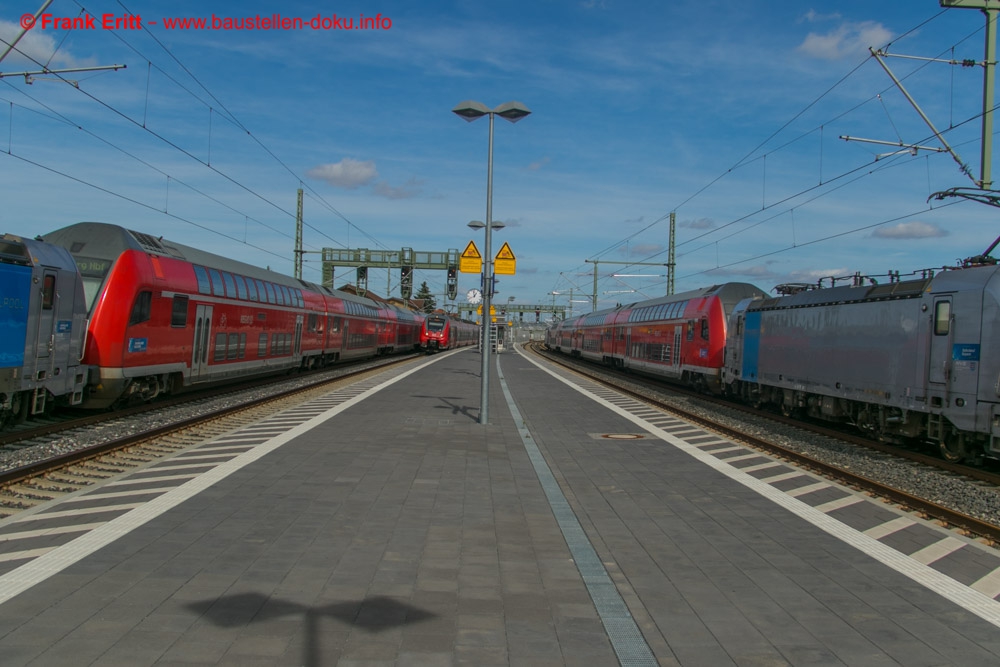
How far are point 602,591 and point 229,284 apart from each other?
56.3 ft

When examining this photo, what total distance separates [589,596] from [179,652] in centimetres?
257

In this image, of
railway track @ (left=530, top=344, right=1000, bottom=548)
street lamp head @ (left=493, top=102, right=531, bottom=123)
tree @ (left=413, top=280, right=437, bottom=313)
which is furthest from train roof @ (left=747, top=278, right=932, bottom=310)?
tree @ (left=413, top=280, right=437, bottom=313)

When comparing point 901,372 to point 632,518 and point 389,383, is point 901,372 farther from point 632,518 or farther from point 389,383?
point 389,383

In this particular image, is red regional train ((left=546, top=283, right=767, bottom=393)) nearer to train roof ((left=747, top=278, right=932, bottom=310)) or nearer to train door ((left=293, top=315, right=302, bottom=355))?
train roof ((left=747, top=278, right=932, bottom=310))

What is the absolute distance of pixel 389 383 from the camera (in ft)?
79.3

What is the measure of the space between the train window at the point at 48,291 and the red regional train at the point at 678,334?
1864 centimetres

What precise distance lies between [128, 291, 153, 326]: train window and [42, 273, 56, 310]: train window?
221cm

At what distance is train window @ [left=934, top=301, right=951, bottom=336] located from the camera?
38.5ft

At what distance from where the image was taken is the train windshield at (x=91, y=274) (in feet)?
44.8

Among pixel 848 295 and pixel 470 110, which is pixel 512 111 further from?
pixel 848 295

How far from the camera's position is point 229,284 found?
19.8 meters

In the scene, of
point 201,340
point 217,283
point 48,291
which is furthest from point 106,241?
point 217,283

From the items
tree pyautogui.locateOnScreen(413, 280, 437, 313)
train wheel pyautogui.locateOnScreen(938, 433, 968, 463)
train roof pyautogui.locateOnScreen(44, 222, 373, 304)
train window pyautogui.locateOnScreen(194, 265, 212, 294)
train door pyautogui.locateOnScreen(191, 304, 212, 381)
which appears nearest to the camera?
train wheel pyautogui.locateOnScreen(938, 433, 968, 463)

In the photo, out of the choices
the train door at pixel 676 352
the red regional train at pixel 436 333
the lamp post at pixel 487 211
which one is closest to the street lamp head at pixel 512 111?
the lamp post at pixel 487 211
